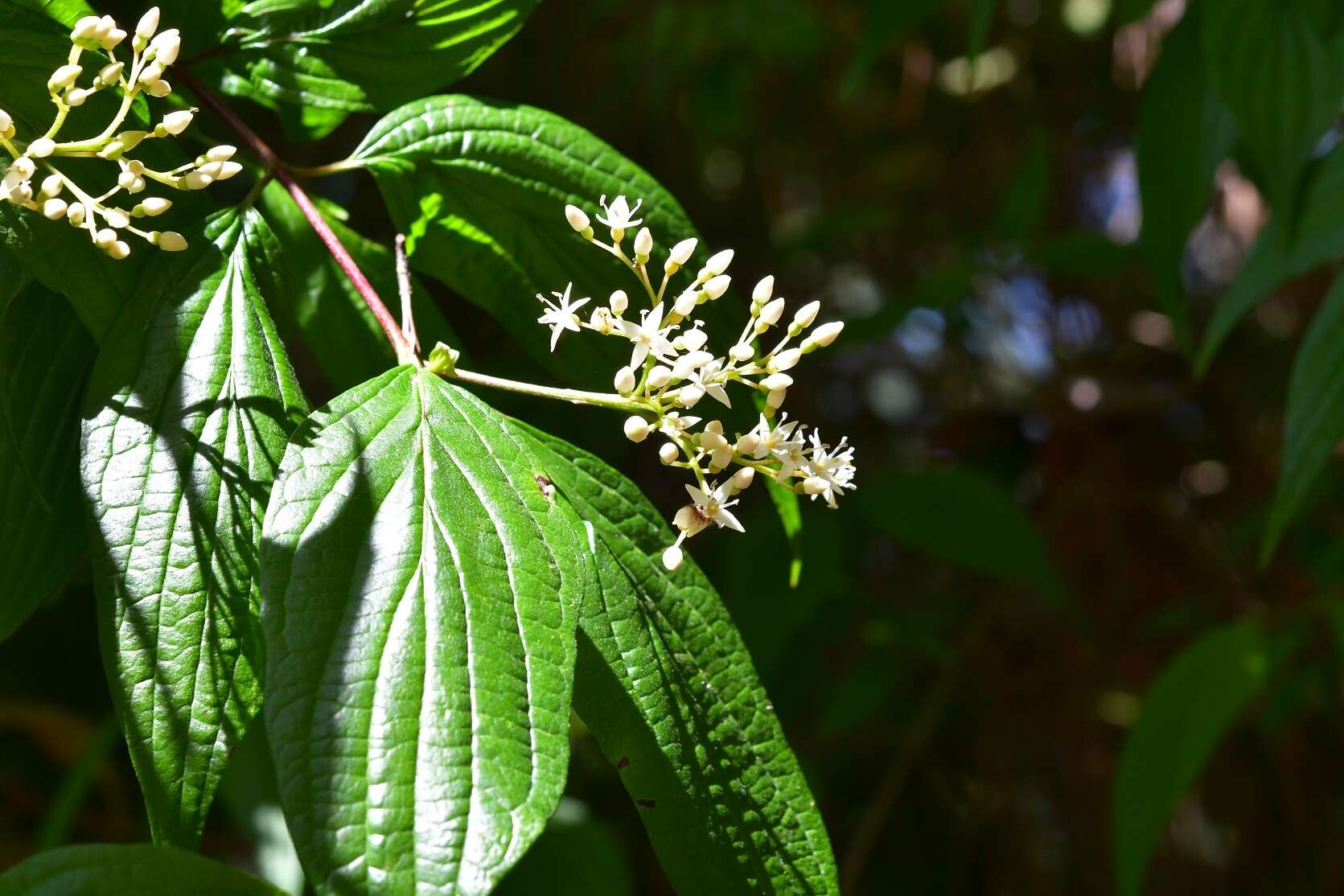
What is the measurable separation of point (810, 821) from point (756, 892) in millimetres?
43

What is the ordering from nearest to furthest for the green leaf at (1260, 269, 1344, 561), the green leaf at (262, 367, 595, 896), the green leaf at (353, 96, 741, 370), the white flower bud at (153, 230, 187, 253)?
the green leaf at (262, 367, 595, 896), the white flower bud at (153, 230, 187, 253), the green leaf at (353, 96, 741, 370), the green leaf at (1260, 269, 1344, 561)

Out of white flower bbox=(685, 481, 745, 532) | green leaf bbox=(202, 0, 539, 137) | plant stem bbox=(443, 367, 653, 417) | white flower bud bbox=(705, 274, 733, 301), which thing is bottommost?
white flower bbox=(685, 481, 745, 532)

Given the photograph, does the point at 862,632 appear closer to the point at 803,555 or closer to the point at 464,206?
the point at 803,555

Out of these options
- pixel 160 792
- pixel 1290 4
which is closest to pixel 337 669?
pixel 160 792

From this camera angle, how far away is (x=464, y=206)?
59 cm

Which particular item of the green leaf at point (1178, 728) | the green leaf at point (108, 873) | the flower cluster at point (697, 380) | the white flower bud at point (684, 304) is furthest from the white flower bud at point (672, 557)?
the green leaf at point (1178, 728)

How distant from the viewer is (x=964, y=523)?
146 centimetres

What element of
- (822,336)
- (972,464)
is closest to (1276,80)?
(822,336)

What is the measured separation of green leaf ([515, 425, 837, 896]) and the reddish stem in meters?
0.08

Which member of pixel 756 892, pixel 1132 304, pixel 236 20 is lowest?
pixel 756 892

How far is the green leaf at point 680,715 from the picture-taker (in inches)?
19.0

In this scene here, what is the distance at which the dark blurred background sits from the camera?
151 cm

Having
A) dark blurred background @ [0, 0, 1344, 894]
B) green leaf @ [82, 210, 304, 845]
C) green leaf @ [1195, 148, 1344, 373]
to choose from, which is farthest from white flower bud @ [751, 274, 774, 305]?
dark blurred background @ [0, 0, 1344, 894]

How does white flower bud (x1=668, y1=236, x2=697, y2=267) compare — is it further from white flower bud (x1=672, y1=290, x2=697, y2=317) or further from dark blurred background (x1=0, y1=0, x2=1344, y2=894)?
dark blurred background (x1=0, y1=0, x2=1344, y2=894)
